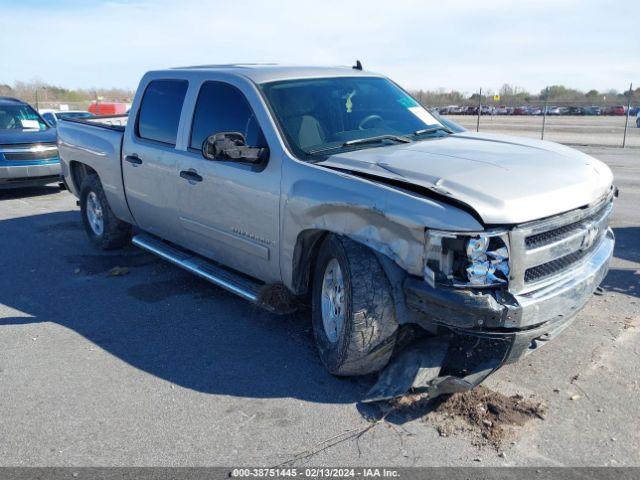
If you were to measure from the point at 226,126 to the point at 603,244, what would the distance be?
116 inches

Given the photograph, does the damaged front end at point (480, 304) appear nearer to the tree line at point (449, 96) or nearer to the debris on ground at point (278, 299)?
the debris on ground at point (278, 299)

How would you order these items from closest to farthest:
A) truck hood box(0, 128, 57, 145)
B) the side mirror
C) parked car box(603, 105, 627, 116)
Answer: the side mirror
truck hood box(0, 128, 57, 145)
parked car box(603, 105, 627, 116)

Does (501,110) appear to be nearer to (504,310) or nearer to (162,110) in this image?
(162,110)

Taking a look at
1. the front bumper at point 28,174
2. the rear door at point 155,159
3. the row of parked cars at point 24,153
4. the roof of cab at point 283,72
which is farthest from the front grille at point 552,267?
the front bumper at point 28,174

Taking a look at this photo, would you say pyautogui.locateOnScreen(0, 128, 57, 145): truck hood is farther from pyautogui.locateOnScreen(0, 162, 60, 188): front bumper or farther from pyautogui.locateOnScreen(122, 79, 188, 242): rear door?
pyautogui.locateOnScreen(122, 79, 188, 242): rear door

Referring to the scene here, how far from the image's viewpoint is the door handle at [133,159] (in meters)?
5.94

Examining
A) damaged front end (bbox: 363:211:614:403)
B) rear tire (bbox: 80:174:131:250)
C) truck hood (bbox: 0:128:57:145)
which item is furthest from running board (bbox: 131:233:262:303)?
truck hood (bbox: 0:128:57:145)

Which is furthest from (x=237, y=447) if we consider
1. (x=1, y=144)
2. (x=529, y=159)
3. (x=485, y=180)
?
(x=1, y=144)

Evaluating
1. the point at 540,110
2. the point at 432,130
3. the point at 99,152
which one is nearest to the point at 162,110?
the point at 99,152

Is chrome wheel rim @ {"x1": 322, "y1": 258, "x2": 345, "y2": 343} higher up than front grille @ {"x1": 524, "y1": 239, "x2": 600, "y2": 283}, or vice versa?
front grille @ {"x1": 524, "y1": 239, "x2": 600, "y2": 283}

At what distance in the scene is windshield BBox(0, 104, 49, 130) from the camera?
38.7 feet

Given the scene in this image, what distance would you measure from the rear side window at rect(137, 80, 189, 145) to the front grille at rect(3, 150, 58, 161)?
591 cm

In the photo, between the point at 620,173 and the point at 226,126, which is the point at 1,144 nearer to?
the point at 226,126

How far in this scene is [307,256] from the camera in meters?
4.23
